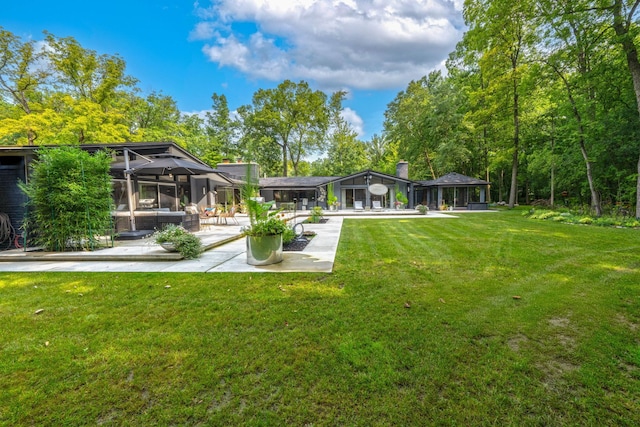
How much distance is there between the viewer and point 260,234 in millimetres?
4926

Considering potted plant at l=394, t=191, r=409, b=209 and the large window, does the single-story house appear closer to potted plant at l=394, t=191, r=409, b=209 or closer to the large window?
the large window

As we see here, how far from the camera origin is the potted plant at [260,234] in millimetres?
4852

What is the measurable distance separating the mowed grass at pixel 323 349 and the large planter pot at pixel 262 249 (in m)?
0.79

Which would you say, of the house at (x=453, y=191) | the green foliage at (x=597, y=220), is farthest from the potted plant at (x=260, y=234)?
the house at (x=453, y=191)

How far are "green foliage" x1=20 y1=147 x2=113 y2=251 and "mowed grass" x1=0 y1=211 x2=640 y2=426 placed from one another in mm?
1936

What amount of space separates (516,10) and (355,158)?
2420cm

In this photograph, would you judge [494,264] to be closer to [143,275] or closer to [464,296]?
[464,296]

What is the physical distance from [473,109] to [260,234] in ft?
90.3

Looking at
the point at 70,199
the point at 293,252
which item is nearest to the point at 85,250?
the point at 70,199

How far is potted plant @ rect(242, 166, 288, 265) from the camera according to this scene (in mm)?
4852

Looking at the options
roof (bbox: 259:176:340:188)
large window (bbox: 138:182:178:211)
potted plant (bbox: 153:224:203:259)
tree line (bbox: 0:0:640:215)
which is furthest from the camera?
roof (bbox: 259:176:340:188)

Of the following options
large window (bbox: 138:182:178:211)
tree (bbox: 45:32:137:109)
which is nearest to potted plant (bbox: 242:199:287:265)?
large window (bbox: 138:182:178:211)

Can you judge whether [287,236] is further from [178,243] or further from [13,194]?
[13,194]

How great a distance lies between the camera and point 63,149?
6172mm
